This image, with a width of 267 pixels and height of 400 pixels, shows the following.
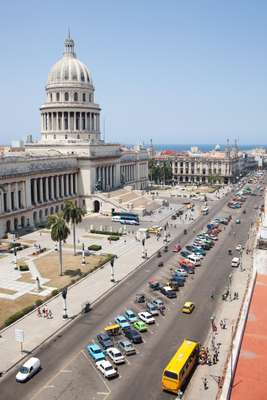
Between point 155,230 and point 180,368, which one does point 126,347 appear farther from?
point 155,230

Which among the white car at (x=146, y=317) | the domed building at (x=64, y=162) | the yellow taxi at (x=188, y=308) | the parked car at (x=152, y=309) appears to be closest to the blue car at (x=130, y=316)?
the white car at (x=146, y=317)

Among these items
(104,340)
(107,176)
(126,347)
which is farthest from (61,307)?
(107,176)

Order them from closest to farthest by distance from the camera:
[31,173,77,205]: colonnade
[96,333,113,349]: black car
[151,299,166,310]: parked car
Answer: [96,333,113,349]: black car → [151,299,166,310]: parked car → [31,173,77,205]: colonnade

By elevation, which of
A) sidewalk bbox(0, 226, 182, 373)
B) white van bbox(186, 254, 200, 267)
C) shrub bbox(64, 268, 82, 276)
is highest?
white van bbox(186, 254, 200, 267)

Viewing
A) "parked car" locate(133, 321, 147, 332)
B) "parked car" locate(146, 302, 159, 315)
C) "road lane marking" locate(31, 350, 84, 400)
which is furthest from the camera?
"parked car" locate(146, 302, 159, 315)

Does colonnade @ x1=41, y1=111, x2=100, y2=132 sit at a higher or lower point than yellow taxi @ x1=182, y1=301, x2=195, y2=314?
higher

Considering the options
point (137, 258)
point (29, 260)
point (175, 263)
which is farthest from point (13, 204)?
point (175, 263)

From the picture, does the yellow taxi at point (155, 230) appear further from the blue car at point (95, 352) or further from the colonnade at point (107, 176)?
the blue car at point (95, 352)

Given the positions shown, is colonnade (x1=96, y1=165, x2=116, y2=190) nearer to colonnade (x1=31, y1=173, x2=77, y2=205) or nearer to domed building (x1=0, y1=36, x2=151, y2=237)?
domed building (x1=0, y1=36, x2=151, y2=237)

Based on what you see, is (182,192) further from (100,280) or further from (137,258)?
(100,280)

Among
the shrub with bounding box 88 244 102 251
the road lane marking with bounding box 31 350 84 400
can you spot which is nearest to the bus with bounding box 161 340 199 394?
the road lane marking with bounding box 31 350 84 400
